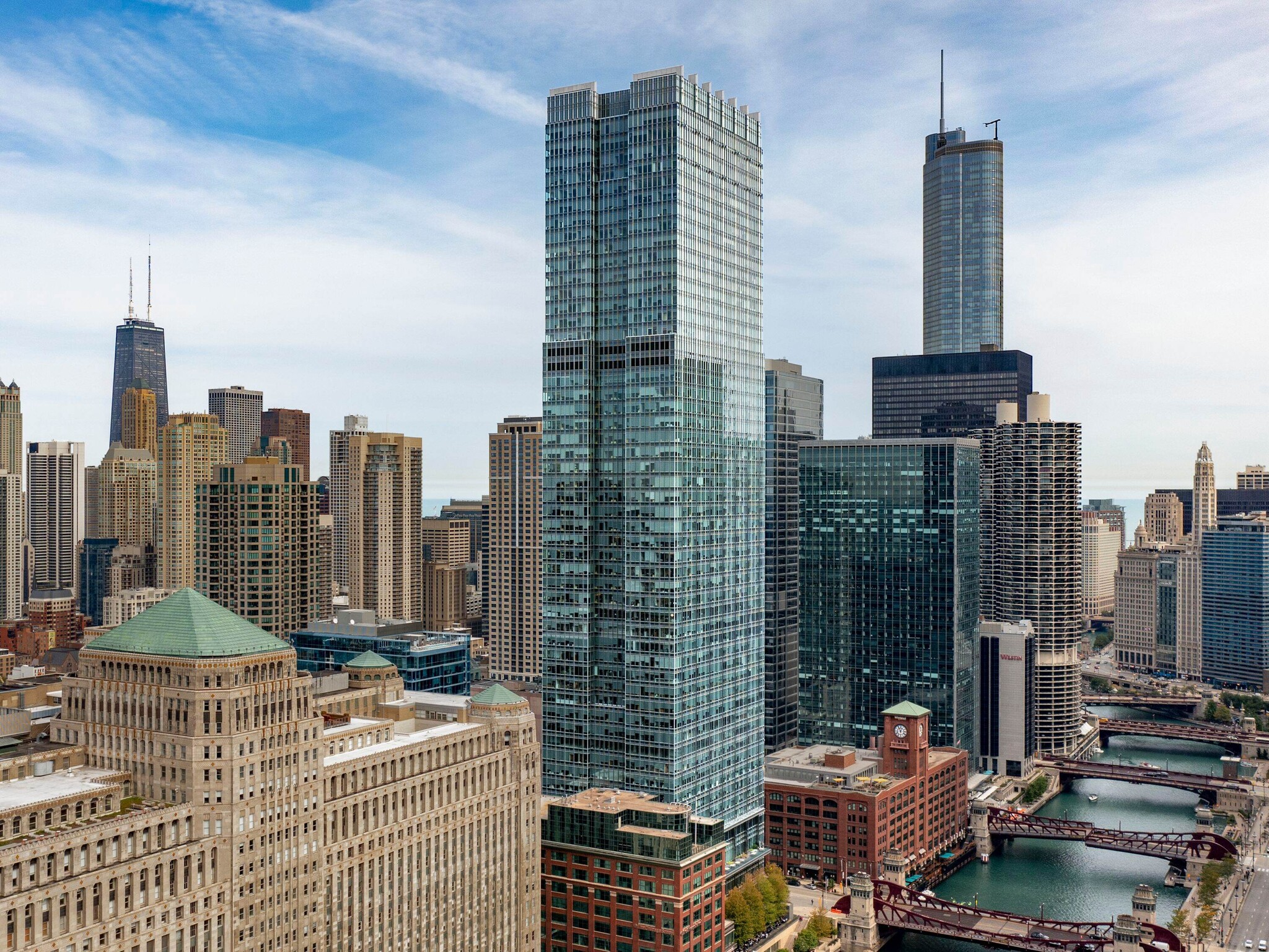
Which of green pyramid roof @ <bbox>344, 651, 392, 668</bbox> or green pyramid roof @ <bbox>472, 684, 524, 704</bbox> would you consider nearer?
green pyramid roof @ <bbox>472, 684, 524, 704</bbox>

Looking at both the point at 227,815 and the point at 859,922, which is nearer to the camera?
the point at 227,815

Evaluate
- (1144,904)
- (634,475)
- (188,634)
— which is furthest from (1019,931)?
(188,634)

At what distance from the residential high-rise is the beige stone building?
45.1m

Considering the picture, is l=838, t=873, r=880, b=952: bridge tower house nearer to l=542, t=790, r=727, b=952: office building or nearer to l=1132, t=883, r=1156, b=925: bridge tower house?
l=542, t=790, r=727, b=952: office building

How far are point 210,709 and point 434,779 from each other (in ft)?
109

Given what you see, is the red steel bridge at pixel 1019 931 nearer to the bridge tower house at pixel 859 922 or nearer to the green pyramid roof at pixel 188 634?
the bridge tower house at pixel 859 922

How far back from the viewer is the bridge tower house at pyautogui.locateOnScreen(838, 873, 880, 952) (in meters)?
190

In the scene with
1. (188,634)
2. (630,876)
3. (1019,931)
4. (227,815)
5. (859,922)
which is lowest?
(1019,931)

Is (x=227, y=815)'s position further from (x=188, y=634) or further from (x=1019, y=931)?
(x=1019, y=931)

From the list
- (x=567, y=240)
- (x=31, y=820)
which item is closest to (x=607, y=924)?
(x=31, y=820)

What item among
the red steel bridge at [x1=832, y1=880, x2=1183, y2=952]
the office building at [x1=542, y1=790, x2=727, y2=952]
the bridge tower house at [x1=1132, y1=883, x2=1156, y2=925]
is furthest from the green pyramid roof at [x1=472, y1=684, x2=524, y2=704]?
the bridge tower house at [x1=1132, y1=883, x2=1156, y2=925]

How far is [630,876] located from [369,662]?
56.3 metres

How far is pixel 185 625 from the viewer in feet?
390

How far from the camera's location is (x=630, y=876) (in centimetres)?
15788
